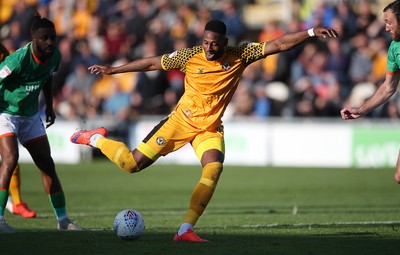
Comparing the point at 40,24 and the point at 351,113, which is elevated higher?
the point at 40,24

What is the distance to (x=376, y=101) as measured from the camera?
1101cm

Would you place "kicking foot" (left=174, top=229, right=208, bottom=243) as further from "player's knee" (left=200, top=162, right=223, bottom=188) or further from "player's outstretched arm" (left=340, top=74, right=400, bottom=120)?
"player's outstretched arm" (left=340, top=74, right=400, bottom=120)

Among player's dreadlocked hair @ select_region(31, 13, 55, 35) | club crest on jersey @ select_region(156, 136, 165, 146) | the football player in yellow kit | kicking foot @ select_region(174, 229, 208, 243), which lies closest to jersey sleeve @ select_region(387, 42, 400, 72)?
the football player in yellow kit

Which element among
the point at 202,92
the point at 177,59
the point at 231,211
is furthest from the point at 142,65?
the point at 231,211

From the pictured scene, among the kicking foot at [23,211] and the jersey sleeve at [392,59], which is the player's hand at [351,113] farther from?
the kicking foot at [23,211]

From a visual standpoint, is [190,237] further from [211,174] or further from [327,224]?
[327,224]

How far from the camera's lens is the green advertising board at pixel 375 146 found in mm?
22250

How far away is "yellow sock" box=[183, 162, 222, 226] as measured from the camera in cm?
998

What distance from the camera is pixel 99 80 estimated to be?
27797mm

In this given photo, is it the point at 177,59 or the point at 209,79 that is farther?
the point at 177,59

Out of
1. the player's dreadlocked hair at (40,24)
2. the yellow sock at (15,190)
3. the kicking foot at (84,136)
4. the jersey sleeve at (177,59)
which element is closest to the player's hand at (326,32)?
the jersey sleeve at (177,59)

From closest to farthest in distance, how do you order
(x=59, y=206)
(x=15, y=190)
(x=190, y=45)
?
(x=59, y=206) → (x=15, y=190) → (x=190, y=45)

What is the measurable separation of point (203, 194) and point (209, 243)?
24.1 inches

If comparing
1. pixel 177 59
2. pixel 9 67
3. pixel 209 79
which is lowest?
pixel 209 79
